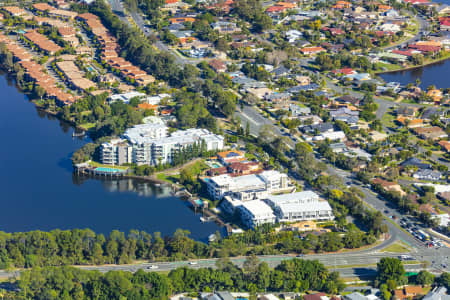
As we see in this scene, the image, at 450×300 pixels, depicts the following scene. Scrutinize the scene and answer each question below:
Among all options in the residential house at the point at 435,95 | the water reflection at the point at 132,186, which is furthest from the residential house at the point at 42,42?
the residential house at the point at 435,95

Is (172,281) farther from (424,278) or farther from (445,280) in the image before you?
(445,280)

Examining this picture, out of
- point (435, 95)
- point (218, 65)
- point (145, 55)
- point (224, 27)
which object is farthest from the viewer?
point (224, 27)

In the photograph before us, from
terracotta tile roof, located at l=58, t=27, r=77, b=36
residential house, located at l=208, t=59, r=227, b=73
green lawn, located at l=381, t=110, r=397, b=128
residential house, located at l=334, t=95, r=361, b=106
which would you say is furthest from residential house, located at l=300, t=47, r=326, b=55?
terracotta tile roof, located at l=58, t=27, r=77, b=36

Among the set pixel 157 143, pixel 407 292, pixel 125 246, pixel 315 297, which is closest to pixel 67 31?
pixel 157 143

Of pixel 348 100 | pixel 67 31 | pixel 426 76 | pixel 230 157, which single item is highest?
pixel 67 31

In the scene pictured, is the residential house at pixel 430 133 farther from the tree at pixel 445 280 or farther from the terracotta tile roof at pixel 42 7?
the terracotta tile roof at pixel 42 7

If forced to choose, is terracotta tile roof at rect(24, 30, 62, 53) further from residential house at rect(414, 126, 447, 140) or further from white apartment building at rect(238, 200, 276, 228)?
white apartment building at rect(238, 200, 276, 228)
